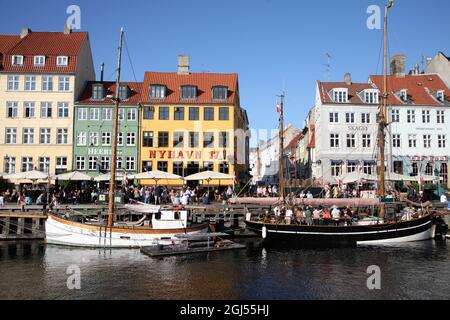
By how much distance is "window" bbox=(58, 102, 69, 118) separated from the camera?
46.4m

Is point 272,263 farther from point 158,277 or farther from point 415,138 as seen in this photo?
point 415,138

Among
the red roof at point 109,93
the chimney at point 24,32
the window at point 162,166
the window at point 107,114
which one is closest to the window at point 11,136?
the red roof at point 109,93

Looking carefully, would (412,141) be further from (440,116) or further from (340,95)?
(340,95)

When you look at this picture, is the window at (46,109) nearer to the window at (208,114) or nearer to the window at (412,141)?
the window at (208,114)

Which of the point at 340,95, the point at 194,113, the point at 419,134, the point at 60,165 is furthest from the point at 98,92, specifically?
the point at 419,134

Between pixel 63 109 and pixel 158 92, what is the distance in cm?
1111

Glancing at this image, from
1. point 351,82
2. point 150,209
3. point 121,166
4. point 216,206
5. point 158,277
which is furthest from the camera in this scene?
point 351,82

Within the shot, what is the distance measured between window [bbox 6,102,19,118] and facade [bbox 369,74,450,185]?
142ft

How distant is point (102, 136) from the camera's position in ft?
152

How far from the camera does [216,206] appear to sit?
3203 cm

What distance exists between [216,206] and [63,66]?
90.3 ft

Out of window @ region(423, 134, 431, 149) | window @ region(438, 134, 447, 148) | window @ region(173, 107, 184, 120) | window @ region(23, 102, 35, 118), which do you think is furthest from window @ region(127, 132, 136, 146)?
window @ region(438, 134, 447, 148)

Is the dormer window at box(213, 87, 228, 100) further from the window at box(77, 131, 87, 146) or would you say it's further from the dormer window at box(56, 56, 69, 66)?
the dormer window at box(56, 56, 69, 66)
